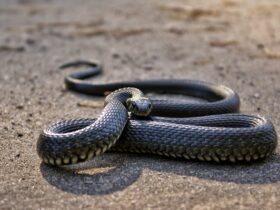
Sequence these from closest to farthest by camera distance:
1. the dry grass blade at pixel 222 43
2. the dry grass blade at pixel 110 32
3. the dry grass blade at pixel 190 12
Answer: the dry grass blade at pixel 222 43, the dry grass blade at pixel 110 32, the dry grass blade at pixel 190 12

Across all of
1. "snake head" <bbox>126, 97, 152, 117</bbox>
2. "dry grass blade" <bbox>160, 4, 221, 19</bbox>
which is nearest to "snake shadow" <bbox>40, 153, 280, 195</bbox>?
"snake head" <bbox>126, 97, 152, 117</bbox>

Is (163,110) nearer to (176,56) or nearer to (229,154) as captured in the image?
(229,154)

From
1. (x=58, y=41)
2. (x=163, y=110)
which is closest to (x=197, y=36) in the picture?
(x=58, y=41)

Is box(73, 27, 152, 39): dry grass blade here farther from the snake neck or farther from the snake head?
the snake head

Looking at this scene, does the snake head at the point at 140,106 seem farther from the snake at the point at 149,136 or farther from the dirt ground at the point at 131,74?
the dirt ground at the point at 131,74

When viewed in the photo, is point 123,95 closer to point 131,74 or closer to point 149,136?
point 149,136

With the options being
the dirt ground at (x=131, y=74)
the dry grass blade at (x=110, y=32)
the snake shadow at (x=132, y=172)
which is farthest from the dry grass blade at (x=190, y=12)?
the snake shadow at (x=132, y=172)

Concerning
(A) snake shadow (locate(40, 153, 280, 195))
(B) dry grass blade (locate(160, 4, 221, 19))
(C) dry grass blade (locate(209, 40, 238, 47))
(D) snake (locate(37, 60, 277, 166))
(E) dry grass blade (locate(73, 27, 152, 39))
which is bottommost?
(E) dry grass blade (locate(73, 27, 152, 39))
